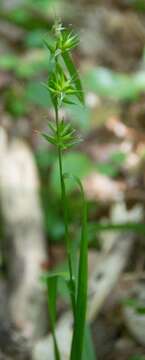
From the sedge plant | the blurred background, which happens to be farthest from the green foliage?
the sedge plant

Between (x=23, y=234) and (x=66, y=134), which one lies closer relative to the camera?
(x=66, y=134)

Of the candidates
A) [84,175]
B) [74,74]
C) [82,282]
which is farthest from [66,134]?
[84,175]

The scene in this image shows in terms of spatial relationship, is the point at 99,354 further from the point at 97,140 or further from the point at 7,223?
the point at 97,140

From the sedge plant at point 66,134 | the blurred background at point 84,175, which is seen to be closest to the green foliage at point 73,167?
the blurred background at point 84,175

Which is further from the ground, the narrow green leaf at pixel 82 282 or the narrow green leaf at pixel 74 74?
the narrow green leaf at pixel 74 74

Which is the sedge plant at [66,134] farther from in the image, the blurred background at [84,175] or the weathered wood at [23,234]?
the weathered wood at [23,234]

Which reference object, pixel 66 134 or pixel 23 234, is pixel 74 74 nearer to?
pixel 66 134

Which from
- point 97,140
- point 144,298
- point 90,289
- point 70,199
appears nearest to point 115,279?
point 90,289

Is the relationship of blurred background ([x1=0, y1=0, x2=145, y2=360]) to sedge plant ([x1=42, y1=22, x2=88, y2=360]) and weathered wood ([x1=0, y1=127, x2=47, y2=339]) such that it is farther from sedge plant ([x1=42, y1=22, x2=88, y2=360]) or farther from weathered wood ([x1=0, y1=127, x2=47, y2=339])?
sedge plant ([x1=42, y1=22, x2=88, y2=360])
